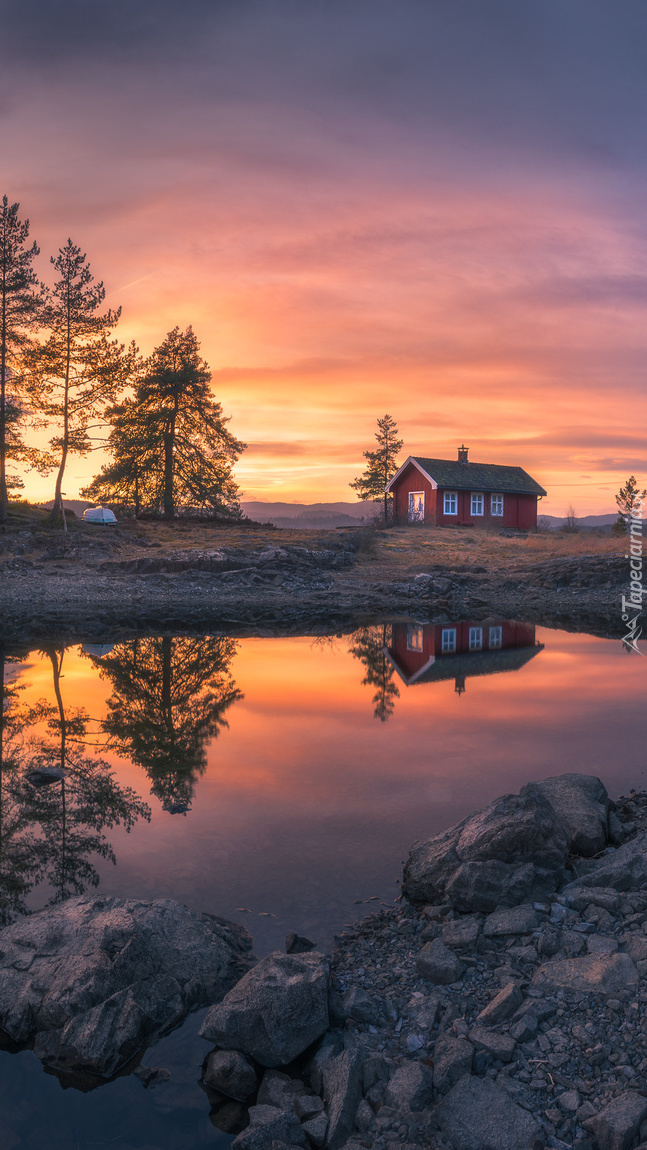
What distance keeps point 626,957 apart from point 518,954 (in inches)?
28.4

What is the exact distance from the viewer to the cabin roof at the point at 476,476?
5219 centimetres

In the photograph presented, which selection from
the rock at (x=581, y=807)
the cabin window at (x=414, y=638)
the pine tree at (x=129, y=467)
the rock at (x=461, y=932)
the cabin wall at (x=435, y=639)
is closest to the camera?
the rock at (x=461, y=932)

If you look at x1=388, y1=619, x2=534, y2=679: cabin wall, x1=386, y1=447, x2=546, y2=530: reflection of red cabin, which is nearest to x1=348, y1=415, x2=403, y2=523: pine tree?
x1=386, y1=447, x2=546, y2=530: reflection of red cabin

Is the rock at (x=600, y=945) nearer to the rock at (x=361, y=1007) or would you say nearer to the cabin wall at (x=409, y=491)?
the rock at (x=361, y=1007)

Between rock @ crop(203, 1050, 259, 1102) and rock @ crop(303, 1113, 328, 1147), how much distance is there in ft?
1.65

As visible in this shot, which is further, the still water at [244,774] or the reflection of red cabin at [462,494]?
the reflection of red cabin at [462,494]

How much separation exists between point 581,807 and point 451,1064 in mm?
3620

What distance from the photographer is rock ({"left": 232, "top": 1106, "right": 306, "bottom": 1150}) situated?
147 inches

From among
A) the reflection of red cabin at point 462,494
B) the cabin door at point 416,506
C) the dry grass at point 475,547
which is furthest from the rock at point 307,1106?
the cabin door at point 416,506

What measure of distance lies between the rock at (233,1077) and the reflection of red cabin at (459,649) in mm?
10953

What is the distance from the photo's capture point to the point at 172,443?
4472 centimetres

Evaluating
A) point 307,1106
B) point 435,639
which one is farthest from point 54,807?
point 435,639

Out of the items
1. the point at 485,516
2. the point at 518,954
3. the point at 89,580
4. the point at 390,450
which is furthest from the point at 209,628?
the point at 390,450

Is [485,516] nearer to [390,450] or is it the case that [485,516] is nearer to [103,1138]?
[390,450]
